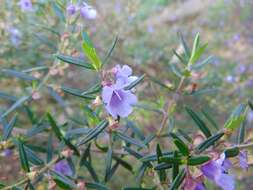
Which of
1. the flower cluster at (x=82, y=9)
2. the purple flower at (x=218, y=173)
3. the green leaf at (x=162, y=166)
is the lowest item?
the purple flower at (x=218, y=173)

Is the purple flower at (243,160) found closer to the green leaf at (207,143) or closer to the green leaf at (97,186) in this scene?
the green leaf at (207,143)

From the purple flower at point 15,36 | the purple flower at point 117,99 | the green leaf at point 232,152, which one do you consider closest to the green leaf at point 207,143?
the green leaf at point 232,152

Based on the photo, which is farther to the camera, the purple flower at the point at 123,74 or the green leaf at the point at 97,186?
the green leaf at the point at 97,186

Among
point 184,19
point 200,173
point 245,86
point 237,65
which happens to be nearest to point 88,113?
point 200,173

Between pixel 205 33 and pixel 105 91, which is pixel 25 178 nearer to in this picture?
pixel 105 91

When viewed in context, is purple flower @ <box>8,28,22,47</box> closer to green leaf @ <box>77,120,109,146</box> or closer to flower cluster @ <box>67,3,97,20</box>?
flower cluster @ <box>67,3,97,20</box>

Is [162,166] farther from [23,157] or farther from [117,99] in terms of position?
[23,157]

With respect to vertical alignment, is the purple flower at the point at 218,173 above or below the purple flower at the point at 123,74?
below

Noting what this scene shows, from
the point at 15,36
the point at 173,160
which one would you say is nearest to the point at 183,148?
the point at 173,160
